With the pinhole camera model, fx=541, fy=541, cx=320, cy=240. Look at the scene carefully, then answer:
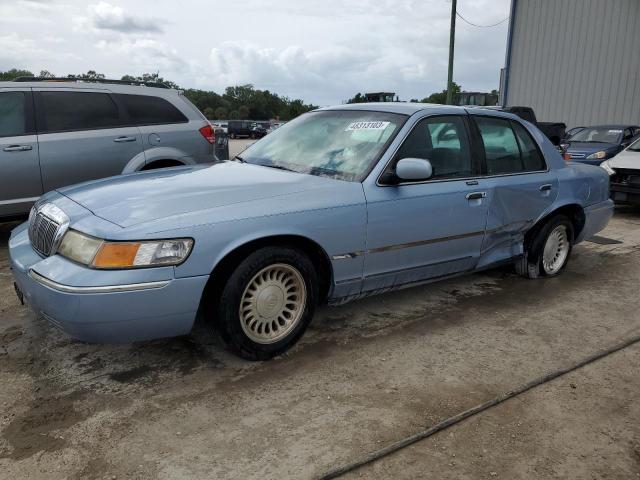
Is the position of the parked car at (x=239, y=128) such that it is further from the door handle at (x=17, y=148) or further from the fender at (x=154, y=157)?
the door handle at (x=17, y=148)

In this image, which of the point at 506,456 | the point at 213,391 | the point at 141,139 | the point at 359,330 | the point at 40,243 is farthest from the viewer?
the point at 141,139

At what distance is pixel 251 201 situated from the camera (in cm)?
309

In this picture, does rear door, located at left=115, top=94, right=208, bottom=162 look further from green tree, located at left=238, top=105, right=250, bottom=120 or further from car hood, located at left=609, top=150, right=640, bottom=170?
green tree, located at left=238, top=105, right=250, bottom=120

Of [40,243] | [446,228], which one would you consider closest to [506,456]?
[446,228]

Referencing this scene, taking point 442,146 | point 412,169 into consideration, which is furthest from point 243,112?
point 412,169

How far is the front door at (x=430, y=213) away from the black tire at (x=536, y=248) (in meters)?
0.87

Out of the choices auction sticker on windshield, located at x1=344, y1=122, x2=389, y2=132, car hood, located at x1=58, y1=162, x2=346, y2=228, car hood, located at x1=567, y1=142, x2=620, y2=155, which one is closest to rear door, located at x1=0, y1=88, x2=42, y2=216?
car hood, located at x1=58, y1=162, x2=346, y2=228

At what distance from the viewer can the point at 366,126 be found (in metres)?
3.86

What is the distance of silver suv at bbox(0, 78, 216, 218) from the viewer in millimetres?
5535

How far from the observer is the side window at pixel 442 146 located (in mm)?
3775

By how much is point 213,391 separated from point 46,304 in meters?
0.97

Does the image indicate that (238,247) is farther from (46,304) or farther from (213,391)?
(46,304)

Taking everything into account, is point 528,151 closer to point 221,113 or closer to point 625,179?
point 625,179

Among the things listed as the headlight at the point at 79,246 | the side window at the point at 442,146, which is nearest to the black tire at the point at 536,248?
the side window at the point at 442,146
